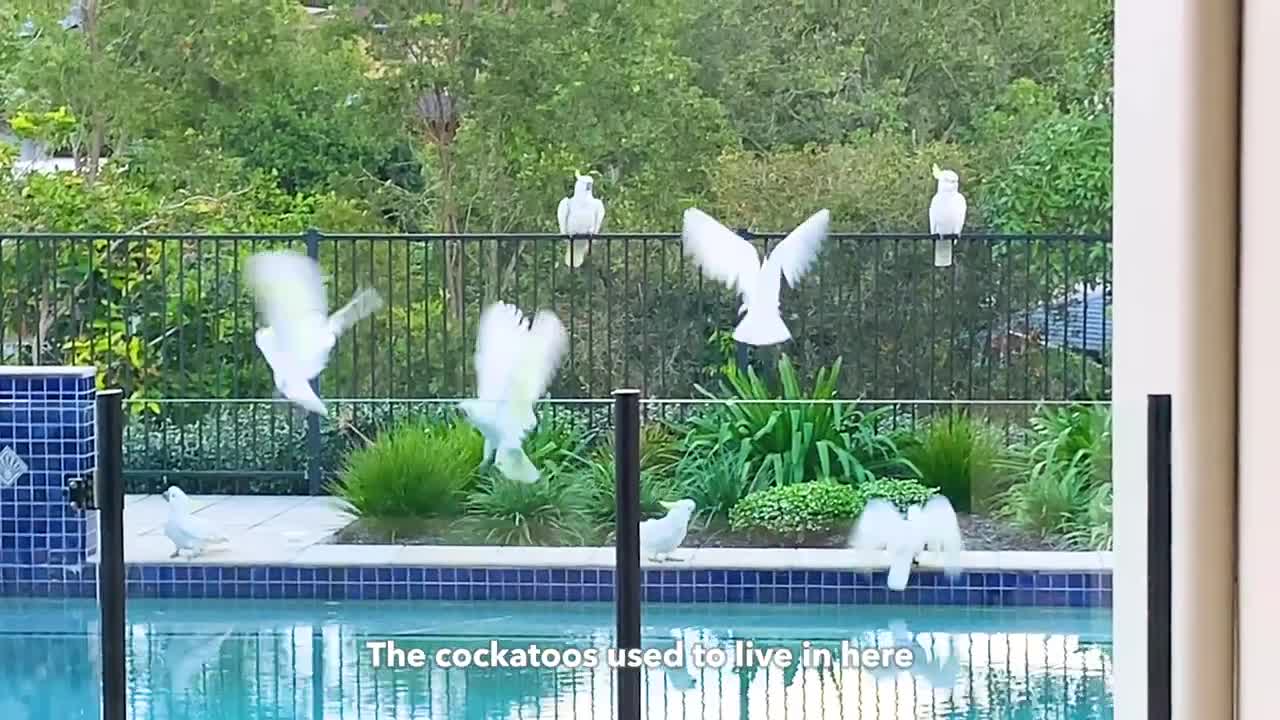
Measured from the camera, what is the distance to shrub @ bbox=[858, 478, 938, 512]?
9.76 feet

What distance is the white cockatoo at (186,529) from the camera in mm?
3041

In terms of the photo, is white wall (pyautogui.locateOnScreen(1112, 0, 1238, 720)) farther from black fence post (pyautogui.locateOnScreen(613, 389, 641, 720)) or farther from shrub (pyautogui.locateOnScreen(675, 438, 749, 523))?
shrub (pyautogui.locateOnScreen(675, 438, 749, 523))

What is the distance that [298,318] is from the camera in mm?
3072

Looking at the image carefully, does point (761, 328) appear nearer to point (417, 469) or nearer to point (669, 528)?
point (669, 528)

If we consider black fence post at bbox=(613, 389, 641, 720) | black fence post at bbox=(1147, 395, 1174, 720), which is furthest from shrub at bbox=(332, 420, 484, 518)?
black fence post at bbox=(1147, 395, 1174, 720)

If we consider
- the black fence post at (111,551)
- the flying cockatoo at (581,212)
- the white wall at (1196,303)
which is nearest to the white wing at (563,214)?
the flying cockatoo at (581,212)

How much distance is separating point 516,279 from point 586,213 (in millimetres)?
210

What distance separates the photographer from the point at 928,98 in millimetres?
2600

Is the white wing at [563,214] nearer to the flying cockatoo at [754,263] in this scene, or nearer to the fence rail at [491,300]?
the fence rail at [491,300]

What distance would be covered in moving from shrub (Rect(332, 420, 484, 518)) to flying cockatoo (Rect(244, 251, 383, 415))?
0.15 meters

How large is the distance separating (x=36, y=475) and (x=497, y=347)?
38.1 inches

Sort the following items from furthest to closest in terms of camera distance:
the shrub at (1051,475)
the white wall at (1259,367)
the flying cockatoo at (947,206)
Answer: the flying cockatoo at (947,206) → the shrub at (1051,475) → the white wall at (1259,367)

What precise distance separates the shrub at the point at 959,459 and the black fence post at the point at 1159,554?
6.86 ft

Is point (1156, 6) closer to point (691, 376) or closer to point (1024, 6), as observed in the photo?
point (1024, 6)
